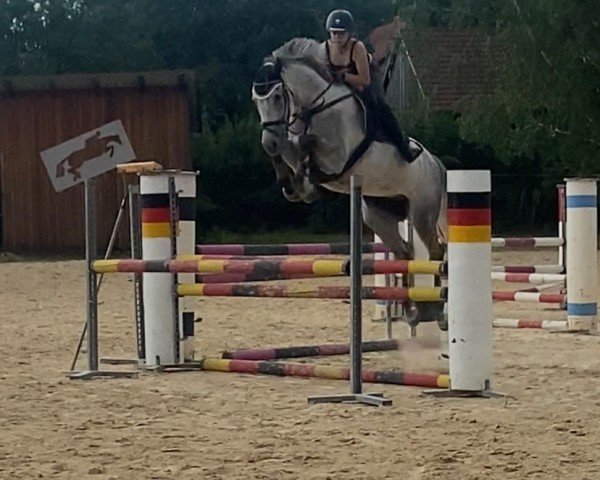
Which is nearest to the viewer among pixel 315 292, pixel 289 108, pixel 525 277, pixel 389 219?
pixel 315 292

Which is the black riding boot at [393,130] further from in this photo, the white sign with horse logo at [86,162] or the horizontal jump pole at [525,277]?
the horizontal jump pole at [525,277]

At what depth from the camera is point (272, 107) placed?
7.07 meters

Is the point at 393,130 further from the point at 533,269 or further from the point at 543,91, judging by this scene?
the point at 543,91

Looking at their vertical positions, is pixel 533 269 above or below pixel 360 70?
below

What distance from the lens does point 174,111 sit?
22609mm

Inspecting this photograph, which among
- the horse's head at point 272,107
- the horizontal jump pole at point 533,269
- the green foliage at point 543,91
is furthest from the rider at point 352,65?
the green foliage at point 543,91

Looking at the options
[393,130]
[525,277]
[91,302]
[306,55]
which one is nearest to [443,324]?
[393,130]

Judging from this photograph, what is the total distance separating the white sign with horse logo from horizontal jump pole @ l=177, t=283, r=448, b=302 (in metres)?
0.81

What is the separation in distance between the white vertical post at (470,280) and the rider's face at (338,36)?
172 cm

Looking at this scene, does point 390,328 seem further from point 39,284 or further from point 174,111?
point 174,111

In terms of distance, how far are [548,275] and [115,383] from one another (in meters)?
4.61

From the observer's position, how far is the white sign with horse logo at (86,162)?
6941 millimetres

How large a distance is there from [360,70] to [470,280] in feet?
6.34

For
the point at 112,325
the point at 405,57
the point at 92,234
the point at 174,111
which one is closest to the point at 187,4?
the point at 405,57
